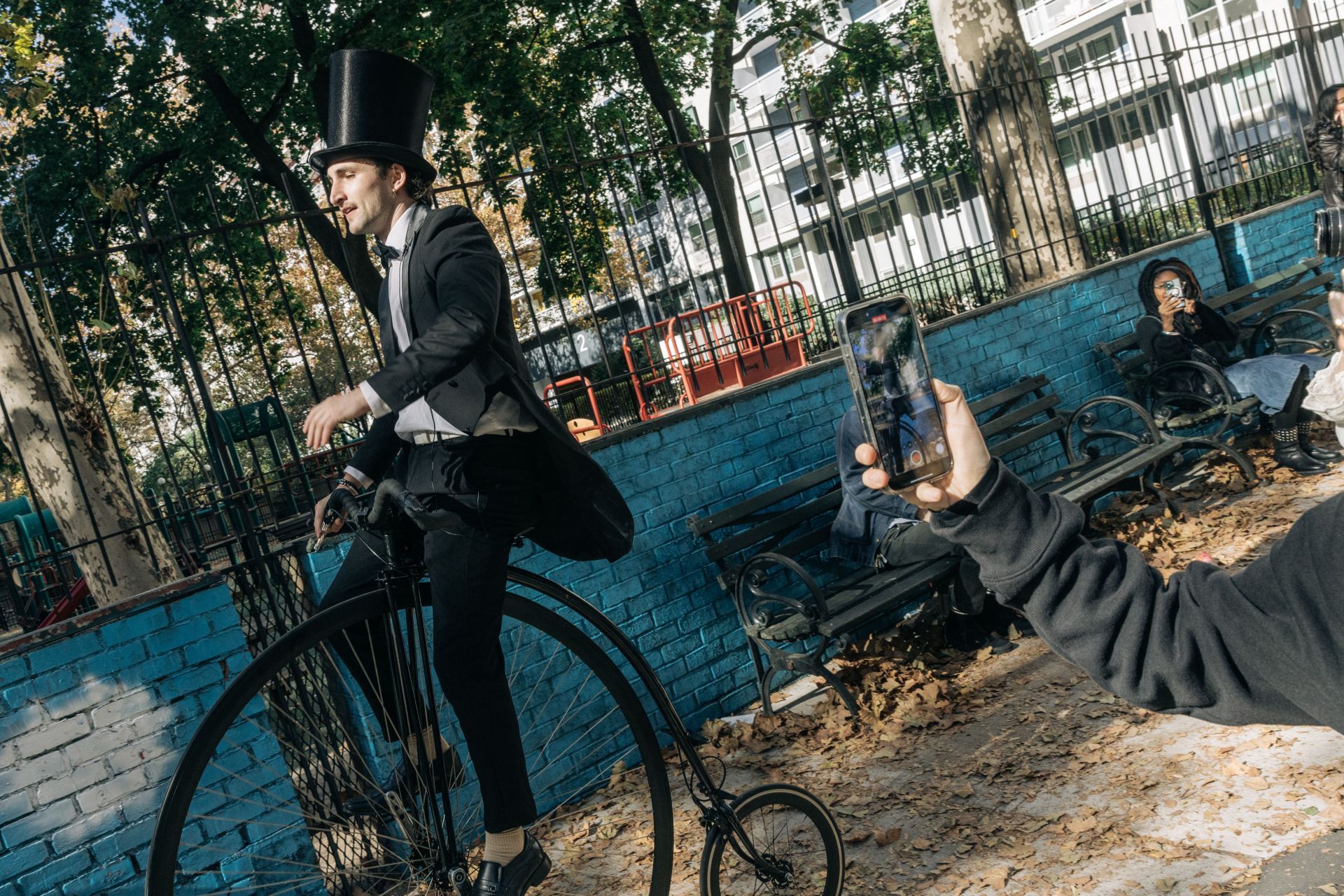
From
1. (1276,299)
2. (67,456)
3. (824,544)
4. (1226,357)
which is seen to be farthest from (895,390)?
(1276,299)

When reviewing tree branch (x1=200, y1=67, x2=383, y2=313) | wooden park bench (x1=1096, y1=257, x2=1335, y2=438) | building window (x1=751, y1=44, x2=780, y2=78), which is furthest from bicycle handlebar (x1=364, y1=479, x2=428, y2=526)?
building window (x1=751, y1=44, x2=780, y2=78)

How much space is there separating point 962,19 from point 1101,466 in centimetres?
471

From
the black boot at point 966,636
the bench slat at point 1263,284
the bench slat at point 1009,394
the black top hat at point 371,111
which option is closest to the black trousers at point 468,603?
the black top hat at point 371,111

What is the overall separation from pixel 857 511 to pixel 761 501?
1.67 feet

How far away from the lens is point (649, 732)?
328cm

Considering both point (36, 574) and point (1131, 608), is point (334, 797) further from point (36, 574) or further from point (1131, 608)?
point (36, 574)

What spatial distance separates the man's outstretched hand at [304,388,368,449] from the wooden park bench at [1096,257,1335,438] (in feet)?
21.4

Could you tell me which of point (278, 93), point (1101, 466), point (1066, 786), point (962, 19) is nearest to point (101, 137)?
point (278, 93)

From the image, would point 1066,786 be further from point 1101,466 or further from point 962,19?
point 962,19

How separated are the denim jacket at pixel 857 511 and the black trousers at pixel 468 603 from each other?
2752mm

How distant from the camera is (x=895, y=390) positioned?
1600mm

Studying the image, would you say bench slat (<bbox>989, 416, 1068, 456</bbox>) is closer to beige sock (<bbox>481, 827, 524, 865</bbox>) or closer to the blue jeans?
the blue jeans

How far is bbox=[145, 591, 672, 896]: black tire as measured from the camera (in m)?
2.75

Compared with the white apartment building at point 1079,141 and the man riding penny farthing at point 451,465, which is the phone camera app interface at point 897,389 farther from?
the white apartment building at point 1079,141
